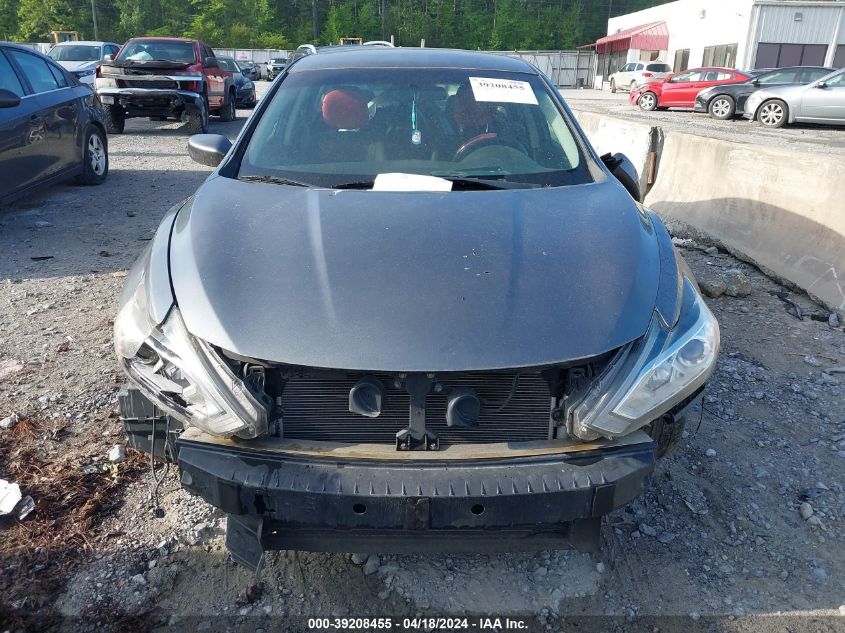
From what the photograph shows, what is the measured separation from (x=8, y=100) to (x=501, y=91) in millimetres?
4833

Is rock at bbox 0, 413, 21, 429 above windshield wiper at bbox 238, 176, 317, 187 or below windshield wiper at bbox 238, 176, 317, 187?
below

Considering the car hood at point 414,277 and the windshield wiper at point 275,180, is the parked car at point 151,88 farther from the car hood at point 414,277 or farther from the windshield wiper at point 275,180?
the car hood at point 414,277

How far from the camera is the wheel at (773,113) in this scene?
57.6ft

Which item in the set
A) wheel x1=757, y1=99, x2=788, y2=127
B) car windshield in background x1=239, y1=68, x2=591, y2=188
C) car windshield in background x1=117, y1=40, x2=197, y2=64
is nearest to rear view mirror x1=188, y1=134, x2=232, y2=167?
car windshield in background x1=239, y1=68, x2=591, y2=188

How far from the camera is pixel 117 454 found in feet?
9.71

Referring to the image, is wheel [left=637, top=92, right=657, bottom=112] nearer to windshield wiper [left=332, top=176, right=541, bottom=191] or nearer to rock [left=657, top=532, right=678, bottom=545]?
windshield wiper [left=332, top=176, right=541, bottom=191]

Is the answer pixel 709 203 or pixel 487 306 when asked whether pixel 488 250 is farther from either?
pixel 709 203

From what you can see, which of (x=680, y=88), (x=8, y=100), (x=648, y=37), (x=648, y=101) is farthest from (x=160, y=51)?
(x=648, y=37)

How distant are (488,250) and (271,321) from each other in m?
0.77

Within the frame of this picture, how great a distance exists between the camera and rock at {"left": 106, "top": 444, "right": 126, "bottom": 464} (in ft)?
9.62

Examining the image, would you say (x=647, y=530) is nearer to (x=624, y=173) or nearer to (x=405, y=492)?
(x=405, y=492)

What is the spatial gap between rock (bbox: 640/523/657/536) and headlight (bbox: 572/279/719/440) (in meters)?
0.74

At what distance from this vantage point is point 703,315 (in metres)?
2.29

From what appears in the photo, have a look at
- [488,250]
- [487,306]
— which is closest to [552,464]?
[487,306]
